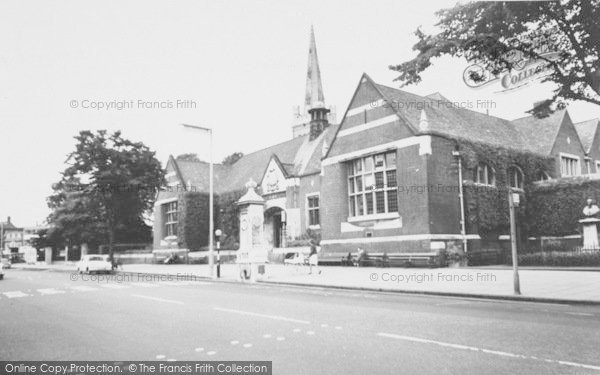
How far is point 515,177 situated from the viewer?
99.0 feet

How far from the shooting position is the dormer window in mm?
29906

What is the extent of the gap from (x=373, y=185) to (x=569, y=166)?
17.0m

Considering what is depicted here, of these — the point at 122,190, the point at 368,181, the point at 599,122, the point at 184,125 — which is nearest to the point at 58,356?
the point at 184,125

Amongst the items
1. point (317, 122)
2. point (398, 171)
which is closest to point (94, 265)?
point (398, 171)

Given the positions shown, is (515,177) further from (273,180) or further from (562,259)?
(273,180)

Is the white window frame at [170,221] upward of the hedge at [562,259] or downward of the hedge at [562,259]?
upward

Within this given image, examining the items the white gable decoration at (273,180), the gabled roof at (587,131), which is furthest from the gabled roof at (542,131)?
the white gable decoration at (273,180)

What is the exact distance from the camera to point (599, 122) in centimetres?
3953

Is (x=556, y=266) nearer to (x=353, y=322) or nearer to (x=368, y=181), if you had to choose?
(x=368, y=181)

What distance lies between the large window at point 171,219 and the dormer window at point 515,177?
98.5ft

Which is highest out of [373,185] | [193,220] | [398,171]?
[398,171]

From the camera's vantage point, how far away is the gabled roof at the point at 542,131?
110 feet

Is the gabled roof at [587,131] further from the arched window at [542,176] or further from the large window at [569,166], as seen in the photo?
the arched window at [542,176]

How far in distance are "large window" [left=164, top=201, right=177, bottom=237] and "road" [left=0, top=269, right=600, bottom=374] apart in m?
33.8
